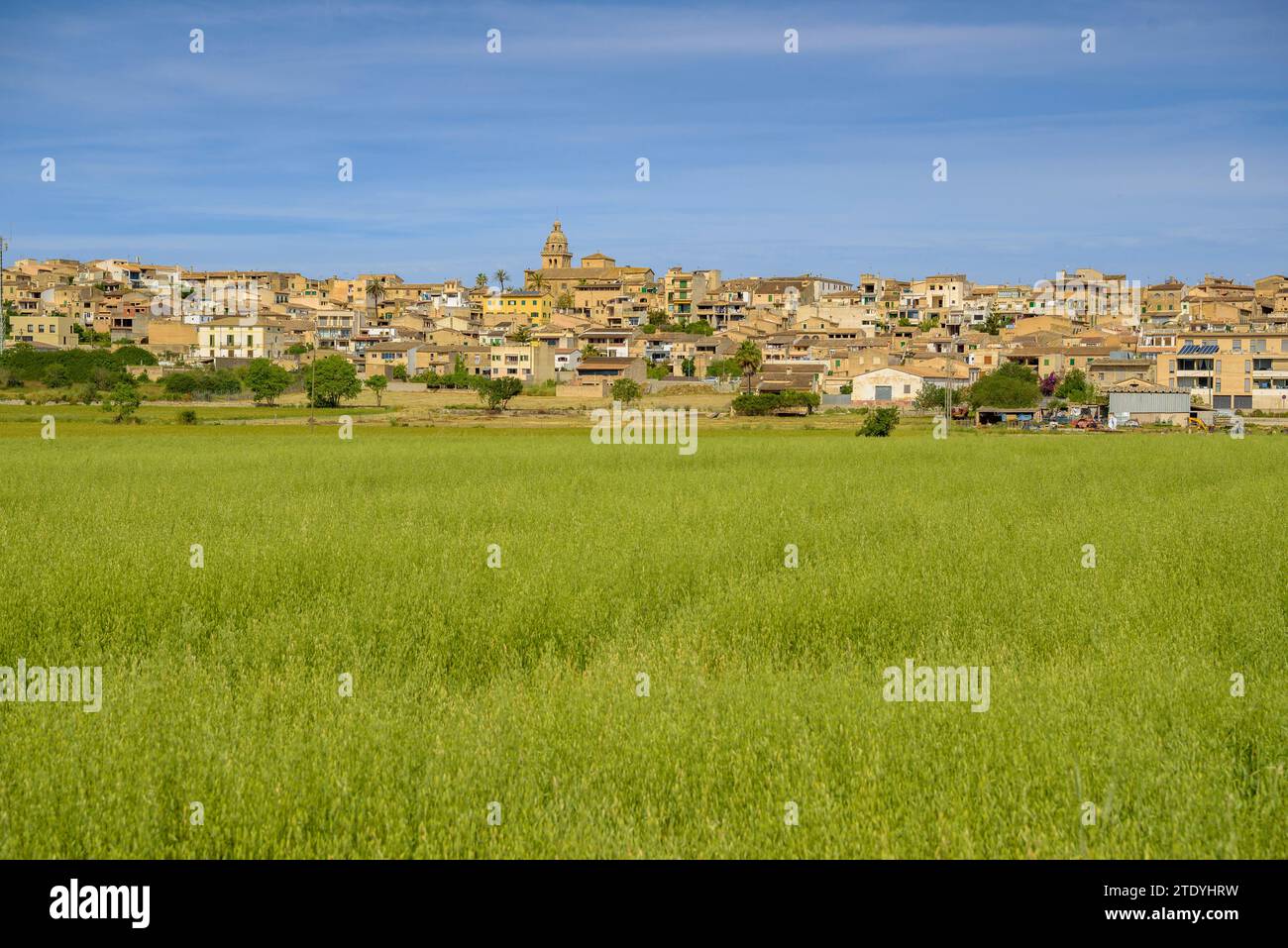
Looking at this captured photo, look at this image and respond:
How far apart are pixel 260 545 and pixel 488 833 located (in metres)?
9.30

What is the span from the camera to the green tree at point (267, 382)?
76000mm

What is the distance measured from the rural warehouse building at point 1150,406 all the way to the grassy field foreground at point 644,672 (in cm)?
4535

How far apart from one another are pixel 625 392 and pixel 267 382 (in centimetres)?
2574

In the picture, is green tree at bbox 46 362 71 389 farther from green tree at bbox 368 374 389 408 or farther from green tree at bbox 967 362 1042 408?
green tree at bbox 967 362 1042 408

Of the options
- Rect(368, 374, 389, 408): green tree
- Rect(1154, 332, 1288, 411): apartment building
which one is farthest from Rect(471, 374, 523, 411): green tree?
Rect(1154, 332, 1288, 411): apartment building

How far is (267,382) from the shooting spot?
76.5m

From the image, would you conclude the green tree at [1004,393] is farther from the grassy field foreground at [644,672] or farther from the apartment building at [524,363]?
the grassy field foreground at [644,672]

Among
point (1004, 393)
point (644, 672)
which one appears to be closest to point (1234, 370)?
point (1004, 393)

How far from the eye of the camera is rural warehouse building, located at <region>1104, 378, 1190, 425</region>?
6131 cm

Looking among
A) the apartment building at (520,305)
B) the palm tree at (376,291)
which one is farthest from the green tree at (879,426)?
the palm tree at (376,291)

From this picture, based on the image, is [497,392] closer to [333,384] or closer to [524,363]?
[333,384]

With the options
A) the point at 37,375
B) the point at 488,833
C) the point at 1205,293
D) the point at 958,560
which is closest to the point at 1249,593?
the point at 958,560

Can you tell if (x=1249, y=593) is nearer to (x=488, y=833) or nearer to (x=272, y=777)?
(x=488, y=833)

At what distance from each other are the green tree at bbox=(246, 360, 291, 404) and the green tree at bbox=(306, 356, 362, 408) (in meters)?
2.56
